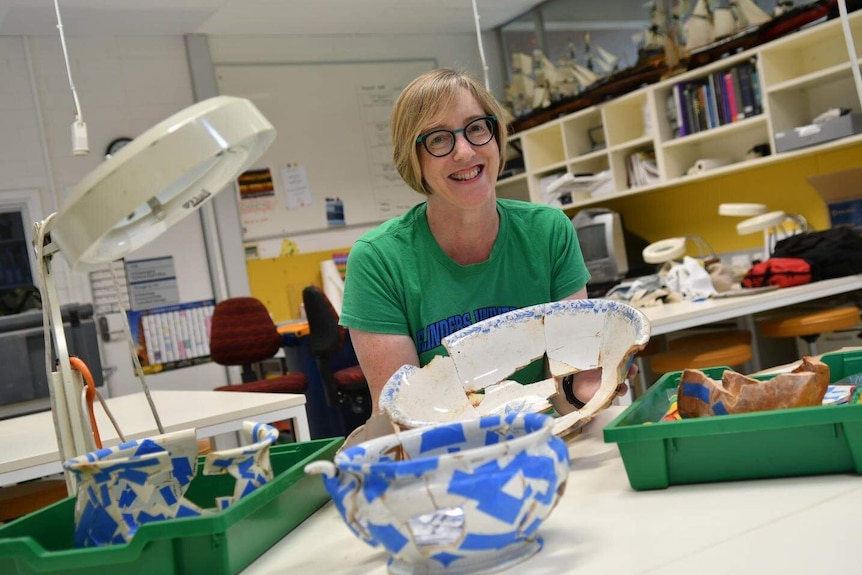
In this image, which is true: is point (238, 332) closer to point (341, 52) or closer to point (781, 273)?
point (341, 52)

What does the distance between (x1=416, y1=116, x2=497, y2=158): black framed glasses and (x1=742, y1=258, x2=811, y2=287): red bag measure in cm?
210

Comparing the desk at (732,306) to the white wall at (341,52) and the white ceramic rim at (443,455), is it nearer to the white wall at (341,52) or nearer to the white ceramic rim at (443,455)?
the white ceramic rim at (443,455)

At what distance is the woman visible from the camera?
5.20ft

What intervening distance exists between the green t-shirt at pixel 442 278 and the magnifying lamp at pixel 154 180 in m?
0.60

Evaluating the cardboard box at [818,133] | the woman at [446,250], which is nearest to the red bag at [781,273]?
the cardboard box at [818,133]

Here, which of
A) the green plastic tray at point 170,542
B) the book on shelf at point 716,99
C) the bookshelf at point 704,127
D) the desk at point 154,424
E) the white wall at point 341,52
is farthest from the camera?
the white wall at point 341,52

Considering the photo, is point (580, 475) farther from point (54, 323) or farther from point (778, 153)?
point (778, 153)

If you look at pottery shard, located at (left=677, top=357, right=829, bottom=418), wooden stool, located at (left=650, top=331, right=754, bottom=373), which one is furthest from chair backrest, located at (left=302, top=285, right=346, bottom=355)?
pottery shard, located at (left=677, top=357, right=829, bottom=418)

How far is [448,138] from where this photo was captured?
5.30 feet

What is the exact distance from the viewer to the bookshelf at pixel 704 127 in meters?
4.29

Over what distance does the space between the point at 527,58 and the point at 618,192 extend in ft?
5.47

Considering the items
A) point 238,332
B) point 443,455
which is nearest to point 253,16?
point 238,332

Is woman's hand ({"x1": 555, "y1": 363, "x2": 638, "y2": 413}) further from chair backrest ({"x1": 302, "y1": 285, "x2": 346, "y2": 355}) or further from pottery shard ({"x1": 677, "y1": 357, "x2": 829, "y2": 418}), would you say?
chair backrest ({"x1": 302, "y1": 285, "x2": 346, "y2": 355})

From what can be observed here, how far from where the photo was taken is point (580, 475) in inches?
41.7
